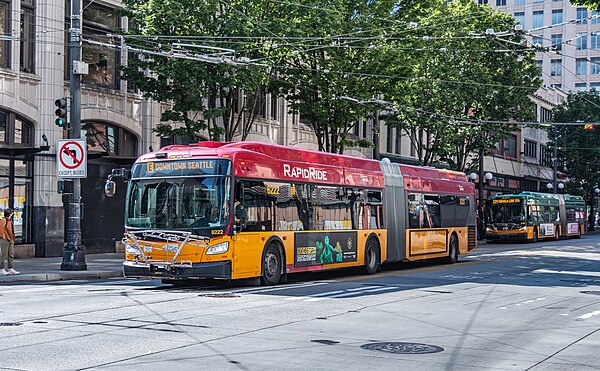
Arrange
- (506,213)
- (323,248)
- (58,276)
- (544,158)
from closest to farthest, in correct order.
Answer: (323,248) < (58,276) < (506,213) < (544,158)

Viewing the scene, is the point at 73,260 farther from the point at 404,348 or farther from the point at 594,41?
the point at 594,41

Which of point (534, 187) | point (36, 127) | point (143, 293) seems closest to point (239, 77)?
point (36, 127)

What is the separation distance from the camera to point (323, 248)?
915 inches

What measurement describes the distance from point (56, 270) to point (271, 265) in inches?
302

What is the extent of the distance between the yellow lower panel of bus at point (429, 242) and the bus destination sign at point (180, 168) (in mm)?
10831

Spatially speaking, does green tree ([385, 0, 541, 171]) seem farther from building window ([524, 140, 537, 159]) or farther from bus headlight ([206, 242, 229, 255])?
building window ([524, 140, 537, 159])

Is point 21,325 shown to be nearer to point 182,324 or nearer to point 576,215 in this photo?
point 182,324

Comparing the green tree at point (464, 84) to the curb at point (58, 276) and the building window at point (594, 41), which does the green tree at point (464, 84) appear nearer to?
the curb at point (58, 276)

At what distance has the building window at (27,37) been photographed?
30.9m

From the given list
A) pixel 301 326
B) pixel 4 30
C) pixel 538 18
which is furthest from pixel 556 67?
pixel 301 326

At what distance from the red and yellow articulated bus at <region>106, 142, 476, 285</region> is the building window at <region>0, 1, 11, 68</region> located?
11923 millimetres

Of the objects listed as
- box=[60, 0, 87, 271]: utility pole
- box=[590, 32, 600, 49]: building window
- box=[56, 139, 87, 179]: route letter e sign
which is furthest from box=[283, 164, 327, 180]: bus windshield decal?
box=[590, 32, 600, 49]: building window

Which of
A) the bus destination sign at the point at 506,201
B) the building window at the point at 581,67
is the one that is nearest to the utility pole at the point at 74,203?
the bus destination sign at the point at 506,201

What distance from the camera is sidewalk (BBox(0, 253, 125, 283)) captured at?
2303cm
